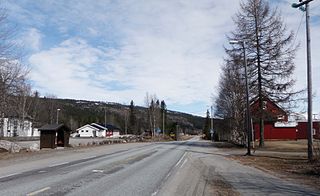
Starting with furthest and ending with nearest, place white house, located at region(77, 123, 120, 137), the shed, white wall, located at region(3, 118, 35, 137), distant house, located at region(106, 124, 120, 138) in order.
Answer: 1. white house, located at region(77, 123, 120, 137)
2. distant house, located at region(106, 124, 120, 138)
3. white wall, located at region(3, 118, 35, 137)
4. the shed

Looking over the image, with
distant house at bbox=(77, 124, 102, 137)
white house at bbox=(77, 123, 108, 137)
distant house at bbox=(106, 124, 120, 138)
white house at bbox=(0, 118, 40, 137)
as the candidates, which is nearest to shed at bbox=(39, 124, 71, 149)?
white house at bbox=(0, 118, 40, 137)

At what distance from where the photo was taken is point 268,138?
73812mm

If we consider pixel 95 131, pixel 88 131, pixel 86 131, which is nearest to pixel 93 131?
pixel 95 131

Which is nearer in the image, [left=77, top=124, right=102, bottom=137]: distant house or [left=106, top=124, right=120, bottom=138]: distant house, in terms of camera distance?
[left=106, top=124, right=120, bottom=138]: distant house

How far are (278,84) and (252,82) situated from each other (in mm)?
2423

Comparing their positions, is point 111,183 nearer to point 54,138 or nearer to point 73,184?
point 73,184

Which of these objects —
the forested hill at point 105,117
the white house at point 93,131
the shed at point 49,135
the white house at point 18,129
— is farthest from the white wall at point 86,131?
the shed at point 49,135

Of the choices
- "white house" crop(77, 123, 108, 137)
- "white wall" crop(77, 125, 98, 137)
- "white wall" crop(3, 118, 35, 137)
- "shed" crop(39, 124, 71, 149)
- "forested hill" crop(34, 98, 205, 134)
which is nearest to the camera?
"shed" crop(39, 124, 71, 149)

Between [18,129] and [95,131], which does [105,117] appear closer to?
[95,131]

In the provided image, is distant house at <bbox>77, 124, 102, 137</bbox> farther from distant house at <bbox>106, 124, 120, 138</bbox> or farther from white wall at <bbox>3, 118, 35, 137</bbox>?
white wall at <bbox>3, 118, 35, 137</bbox>

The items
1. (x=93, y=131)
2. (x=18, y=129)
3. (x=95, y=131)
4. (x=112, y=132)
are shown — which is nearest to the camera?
(x=18, y=129)

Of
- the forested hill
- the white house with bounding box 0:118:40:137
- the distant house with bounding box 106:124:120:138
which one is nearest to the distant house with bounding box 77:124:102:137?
the forested hill

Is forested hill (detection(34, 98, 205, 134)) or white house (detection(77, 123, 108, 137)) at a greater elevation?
forested hill (detection(34, 98, 205, 134))

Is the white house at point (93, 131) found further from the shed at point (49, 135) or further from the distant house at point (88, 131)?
the shed at point (49, 135)
